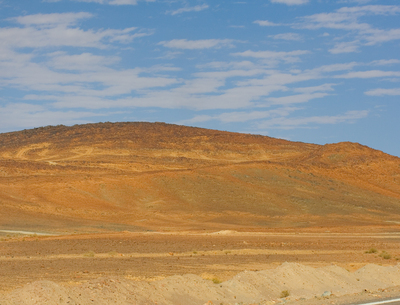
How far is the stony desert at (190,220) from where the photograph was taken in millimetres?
13617

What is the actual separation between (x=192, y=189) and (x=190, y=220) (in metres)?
10.4

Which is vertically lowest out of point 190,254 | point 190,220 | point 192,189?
point 190,254

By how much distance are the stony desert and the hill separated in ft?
0.71

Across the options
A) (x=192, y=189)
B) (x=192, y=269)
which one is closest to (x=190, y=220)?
(x=192, y=189)

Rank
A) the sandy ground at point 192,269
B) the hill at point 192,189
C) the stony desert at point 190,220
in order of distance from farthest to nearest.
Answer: the hill at point 192,189 < the stony desert at point 190,220 < the sandy ground at point 192,269

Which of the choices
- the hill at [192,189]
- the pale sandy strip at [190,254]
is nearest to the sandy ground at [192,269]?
the pale sandy strip at [190,254]

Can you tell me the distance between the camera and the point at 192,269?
19328mm

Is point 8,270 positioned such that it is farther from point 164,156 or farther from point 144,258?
point 164,156

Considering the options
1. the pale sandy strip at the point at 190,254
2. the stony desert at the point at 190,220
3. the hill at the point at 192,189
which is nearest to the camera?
the stony desert at the point at 190,220

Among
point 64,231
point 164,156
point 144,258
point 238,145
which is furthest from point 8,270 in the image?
point 238,145

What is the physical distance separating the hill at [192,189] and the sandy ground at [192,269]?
12.5 meters

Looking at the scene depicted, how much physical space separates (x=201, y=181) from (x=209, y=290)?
50.2 m

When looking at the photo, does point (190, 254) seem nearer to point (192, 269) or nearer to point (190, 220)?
point (192, 269)

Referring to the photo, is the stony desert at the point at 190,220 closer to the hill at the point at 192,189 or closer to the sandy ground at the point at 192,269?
the sandy ground at the point at 192,269
